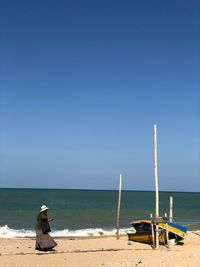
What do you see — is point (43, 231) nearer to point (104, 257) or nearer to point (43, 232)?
point (43, 232)

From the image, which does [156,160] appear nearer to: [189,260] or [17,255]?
[189,260]

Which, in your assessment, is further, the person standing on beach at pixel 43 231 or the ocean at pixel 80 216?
the ocean at pixel 80 216

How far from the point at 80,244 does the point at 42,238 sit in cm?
348

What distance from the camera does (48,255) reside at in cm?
1259

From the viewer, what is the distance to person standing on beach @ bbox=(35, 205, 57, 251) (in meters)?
12.9

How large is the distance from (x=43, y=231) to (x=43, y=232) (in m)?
0.05

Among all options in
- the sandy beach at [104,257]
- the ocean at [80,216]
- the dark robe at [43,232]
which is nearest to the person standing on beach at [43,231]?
the dark robe at [43,232]

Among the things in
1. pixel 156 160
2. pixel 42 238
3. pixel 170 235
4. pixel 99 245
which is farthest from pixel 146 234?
pixel 42 238

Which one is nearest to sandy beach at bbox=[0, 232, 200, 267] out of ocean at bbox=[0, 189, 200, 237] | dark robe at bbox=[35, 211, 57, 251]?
dark robe at bbox=[35, 211, 57, 251]

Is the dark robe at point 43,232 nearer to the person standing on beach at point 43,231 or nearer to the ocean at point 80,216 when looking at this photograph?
the person standing on beach at point 43,231

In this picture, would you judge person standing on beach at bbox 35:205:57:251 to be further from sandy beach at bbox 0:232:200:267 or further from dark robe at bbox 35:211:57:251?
sandy beach at bbox 0:232:200:267

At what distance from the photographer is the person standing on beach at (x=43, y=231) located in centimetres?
1292

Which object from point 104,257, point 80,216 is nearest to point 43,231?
point 104,257

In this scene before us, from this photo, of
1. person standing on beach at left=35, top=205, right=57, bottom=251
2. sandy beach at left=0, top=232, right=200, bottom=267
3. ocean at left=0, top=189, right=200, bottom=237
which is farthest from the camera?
ocean at left=0, top=189, right=200, bottom=237
